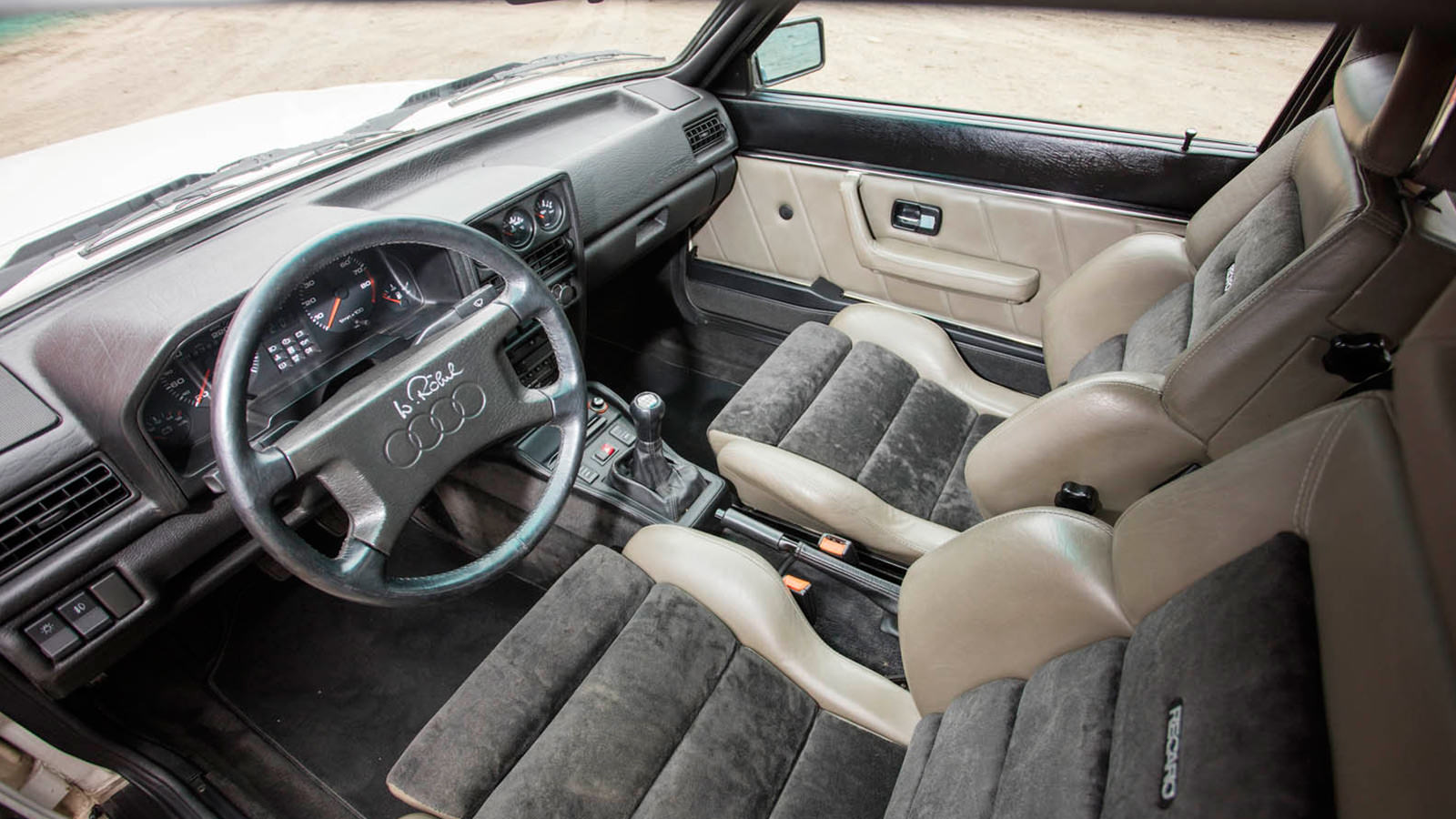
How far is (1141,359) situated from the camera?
60.5 inches

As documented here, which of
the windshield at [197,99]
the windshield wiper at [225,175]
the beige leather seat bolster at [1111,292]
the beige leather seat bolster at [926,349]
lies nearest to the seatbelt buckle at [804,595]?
the beige leather seat bolster at [926,349]

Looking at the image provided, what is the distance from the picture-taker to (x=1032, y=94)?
10.3 ft

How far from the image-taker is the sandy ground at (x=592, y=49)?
146 cm

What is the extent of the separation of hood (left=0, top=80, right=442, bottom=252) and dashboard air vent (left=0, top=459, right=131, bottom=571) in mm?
424

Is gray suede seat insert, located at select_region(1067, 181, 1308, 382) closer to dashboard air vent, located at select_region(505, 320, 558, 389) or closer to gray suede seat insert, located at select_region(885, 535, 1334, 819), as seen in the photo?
gray suede seat insert, located at select_region(885, 535, 1334, 819)

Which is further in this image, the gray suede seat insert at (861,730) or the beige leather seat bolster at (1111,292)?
the beige leather seat bolster at (1111,292)

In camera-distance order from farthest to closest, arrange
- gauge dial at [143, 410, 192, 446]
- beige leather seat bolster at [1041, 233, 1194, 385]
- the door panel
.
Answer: the door panel → beige leather seat bolster at [1041, 233, 1194, 385] → gauge dial at [143, 410, 192, 446]

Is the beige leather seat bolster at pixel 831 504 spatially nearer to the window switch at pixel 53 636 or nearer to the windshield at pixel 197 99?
the windshield at pixel 197 99

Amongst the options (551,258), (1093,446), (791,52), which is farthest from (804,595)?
(791,52)

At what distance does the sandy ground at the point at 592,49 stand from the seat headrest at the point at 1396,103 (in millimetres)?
132

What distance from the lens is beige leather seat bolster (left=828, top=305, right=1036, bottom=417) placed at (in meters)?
1.97

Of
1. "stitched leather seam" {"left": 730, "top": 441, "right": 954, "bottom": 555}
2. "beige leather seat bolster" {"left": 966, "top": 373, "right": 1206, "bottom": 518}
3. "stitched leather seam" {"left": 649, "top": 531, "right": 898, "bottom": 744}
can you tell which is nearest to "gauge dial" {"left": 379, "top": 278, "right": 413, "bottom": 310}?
"stitched leather seam" {"left": 649, "top": 531, "right": 898, "bottom": 744}

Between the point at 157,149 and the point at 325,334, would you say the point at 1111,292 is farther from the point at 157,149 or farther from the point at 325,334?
the point at 157,149

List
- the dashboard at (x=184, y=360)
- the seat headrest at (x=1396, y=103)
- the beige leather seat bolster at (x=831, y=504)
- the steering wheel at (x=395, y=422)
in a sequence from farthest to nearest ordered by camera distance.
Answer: the beige leather seat bolster at (x=831, y=504) → the dashboard at (x=184, y=360) → the steering wheel at (x=395, y=422) → the seat headrest at (x=1396, y=103)
